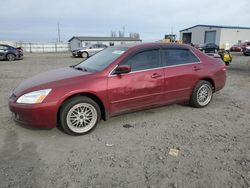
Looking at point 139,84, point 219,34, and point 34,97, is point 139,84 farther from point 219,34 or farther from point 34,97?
point 219,34

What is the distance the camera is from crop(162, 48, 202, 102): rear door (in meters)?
4.68

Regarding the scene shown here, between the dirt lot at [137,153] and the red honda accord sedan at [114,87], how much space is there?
0.34 metres

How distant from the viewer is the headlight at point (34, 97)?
3.65 meters

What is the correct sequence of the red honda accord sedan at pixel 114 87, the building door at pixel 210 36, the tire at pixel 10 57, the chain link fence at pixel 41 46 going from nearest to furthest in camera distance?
the red honda accord sedan at pixel 114 87 → the tire at pixel 10 57 → the building door at pixel 210 36 → the chain link fence at pixel 41 46

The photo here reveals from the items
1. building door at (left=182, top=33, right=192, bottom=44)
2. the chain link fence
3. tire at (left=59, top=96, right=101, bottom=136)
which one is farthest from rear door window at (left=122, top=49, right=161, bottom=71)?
building door at (left=182, top=33, right=192, bottom=44)

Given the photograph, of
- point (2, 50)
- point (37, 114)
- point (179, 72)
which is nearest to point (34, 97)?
point (37, 114)

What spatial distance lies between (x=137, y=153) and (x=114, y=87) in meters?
1.27

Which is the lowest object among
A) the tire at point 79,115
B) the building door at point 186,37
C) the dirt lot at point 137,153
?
the dirt lot at point 137,153

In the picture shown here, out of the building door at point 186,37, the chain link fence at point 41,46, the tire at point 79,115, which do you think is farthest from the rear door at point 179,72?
the building door at point 186,37

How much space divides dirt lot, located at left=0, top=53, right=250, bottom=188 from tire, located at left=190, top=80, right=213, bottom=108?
36 centimetres

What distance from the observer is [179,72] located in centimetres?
477

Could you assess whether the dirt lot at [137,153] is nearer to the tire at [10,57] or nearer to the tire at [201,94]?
the tire at [201,94]

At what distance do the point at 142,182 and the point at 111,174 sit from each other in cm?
41

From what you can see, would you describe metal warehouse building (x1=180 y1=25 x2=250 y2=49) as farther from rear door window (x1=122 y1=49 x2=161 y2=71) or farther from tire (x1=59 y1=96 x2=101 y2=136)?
tire (x1=59 y1=96 x2=101 y2=136)
